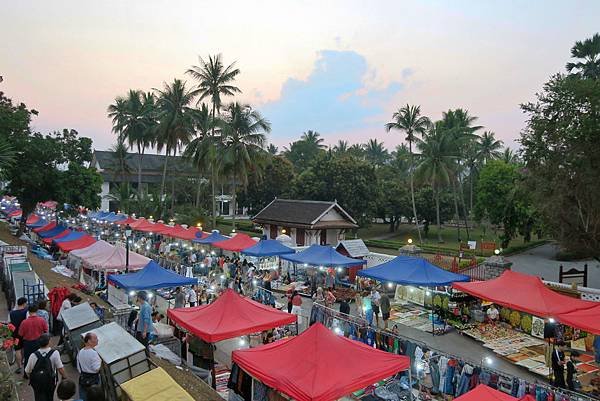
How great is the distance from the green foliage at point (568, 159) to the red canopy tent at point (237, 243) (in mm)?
14768

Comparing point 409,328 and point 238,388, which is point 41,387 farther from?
point 409,328

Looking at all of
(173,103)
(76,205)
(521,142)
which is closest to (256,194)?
(173,103)

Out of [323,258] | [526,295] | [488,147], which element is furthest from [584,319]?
[488,147]

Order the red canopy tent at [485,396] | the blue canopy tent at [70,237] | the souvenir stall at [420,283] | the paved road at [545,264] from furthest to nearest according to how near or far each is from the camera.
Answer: the paved road at [545,264]
the blue canopy tent at [70,237]
the souvenir stall at [420,283]
the red canopy tent at [485,396]

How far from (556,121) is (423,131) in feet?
92.1

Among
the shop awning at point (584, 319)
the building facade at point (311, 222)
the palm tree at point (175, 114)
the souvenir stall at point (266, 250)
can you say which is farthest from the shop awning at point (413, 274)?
the palm tree at point (175, 114)

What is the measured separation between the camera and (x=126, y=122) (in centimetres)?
5441

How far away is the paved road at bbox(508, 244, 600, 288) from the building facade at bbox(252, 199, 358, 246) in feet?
45.1

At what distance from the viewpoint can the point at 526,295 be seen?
13492mm

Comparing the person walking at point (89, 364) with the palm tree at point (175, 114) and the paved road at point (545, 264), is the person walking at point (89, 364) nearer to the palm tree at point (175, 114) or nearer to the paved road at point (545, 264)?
the paved road at point (545, 264)

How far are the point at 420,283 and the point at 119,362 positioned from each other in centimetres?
1135

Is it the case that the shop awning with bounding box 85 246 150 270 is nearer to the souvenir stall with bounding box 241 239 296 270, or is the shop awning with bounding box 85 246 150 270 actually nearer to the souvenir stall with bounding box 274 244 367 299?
the souvenir stall with bounding box 241 239 296 270

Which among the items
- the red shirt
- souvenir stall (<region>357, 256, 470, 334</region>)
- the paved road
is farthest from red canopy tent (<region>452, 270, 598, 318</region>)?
the paved road

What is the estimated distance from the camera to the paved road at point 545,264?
28578 mm
